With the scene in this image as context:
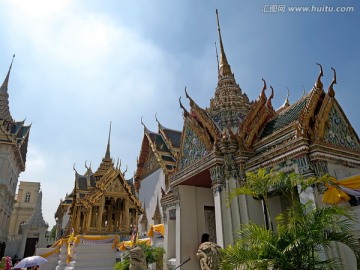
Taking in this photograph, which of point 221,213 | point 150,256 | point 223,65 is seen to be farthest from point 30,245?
point 221,213

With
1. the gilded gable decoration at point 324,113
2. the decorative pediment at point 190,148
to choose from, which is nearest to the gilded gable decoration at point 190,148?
the decorative pediment at point 190,148

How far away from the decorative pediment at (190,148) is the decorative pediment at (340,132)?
280 cm

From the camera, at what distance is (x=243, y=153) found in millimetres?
6129

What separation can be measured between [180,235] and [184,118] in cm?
342

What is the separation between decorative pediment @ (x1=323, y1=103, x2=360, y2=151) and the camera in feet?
17.4

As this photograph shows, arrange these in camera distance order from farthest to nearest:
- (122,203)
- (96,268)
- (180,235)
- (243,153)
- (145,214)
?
(145,214) < (122,203) < (96,268) < (180,235) < (243,153)

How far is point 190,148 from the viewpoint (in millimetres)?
7805

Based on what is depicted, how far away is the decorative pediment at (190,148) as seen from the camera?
7275 mm

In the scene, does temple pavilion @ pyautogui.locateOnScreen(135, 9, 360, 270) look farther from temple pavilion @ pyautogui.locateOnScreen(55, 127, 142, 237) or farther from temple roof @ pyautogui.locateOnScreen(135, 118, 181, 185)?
temple roof @ pyautogui.locateOnScreen(135, 118, 181, 185)

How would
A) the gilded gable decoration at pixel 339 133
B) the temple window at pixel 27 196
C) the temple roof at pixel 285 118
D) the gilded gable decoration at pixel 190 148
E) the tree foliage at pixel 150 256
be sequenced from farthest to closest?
1. the temple window at pixel 27 196
2. the tree foliage at pixel 150 256
3. the gilded gable decoration at pixel 190 148
4. the temple roof at pixel 285 118
5. the gilded gable decoration at pixel 339 133

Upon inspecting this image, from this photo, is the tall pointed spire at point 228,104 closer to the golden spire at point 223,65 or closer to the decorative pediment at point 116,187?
the golden spire at point 223,65

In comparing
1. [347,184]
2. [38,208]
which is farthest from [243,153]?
[38,208]

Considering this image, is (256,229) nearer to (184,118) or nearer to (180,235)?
(180,235)

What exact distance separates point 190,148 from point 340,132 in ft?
12.3
